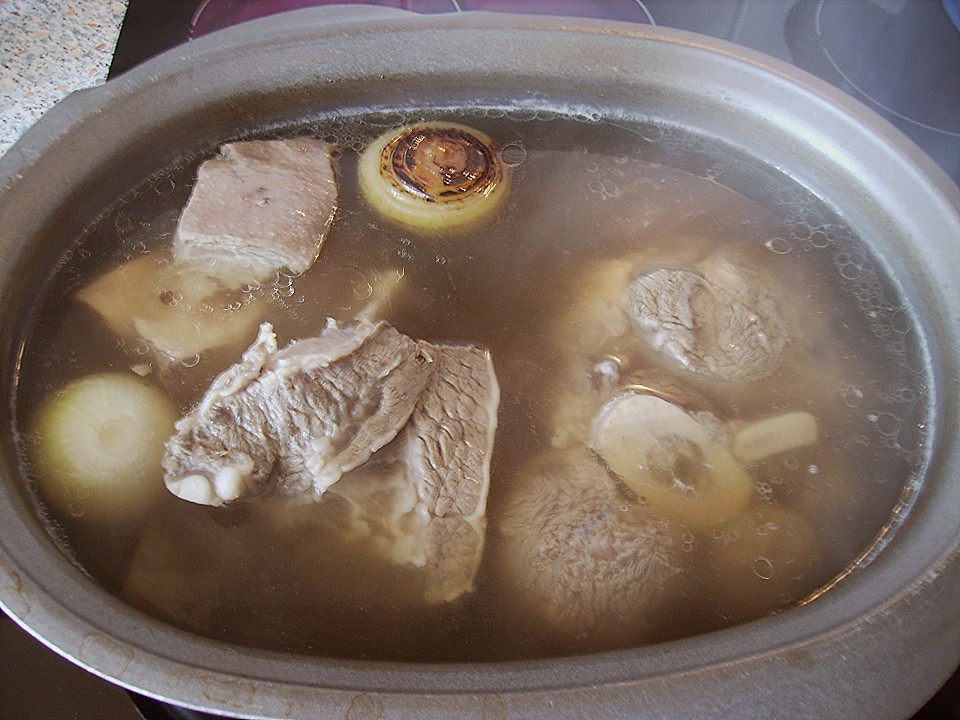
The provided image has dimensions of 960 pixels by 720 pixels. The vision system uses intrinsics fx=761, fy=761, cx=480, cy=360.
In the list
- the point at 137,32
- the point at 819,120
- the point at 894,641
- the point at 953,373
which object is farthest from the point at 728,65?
the point at 137,32

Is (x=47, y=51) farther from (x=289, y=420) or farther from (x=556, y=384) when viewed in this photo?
(x=556, y=384)

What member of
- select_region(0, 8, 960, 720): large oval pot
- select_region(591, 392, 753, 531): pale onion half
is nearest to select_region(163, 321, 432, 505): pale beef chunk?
select_region(0, 8, 960, 720): large oval pot

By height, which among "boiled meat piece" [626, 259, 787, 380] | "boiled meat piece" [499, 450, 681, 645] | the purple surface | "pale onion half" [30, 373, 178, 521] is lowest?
"pale onion half" [30, 373, 178, 521]

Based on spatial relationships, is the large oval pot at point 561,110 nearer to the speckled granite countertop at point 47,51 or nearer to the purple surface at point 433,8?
the purple surface at point 433,8

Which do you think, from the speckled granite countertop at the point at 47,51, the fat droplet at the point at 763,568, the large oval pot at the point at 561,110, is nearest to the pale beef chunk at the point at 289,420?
the large oval pot at the point at 561,110

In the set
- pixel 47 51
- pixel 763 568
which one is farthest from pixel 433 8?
pixel 763 568

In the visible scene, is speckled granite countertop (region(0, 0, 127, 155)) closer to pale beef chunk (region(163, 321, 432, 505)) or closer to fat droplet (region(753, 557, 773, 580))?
pale beef chunk (region(163, 321, 432, 505))

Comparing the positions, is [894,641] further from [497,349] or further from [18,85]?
[18,85]
